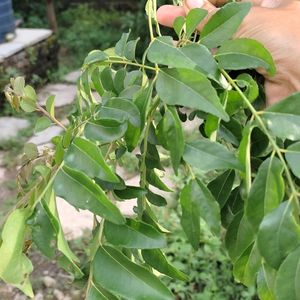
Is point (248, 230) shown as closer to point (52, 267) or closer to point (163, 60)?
point (163, 60)

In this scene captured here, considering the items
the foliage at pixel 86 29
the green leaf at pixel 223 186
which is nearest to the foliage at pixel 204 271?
the green leaf at pixel 223 186

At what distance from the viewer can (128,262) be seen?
0.60 m

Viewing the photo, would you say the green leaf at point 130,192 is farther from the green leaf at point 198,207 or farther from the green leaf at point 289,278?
the green leaf at point 289,278

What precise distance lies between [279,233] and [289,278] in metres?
A: 0.04

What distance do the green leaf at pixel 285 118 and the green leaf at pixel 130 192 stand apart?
0.19 metres

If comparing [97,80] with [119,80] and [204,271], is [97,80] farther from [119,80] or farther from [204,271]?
[204,271]

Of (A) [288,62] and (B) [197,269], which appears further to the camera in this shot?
(B) [197,269]

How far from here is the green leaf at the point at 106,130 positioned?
613 millimetres

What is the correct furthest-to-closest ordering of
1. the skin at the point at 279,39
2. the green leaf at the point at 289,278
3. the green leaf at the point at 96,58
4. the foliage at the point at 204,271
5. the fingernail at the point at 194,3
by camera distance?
1. the foliage at the point at 204,271
2. the fingernail at the point at 194,3
3. the skin at the point at 279,39
4. the green leaf at the point at 96,58
5. the green leaf at the point at 289,278

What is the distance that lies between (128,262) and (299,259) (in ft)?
0.59

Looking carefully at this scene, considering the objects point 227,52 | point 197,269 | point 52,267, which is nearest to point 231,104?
point 227,52

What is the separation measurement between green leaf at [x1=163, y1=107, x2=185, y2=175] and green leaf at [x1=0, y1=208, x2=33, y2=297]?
0.52 ft

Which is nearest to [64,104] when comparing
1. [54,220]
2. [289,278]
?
[54,220]

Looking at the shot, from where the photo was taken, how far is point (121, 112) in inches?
24.6
